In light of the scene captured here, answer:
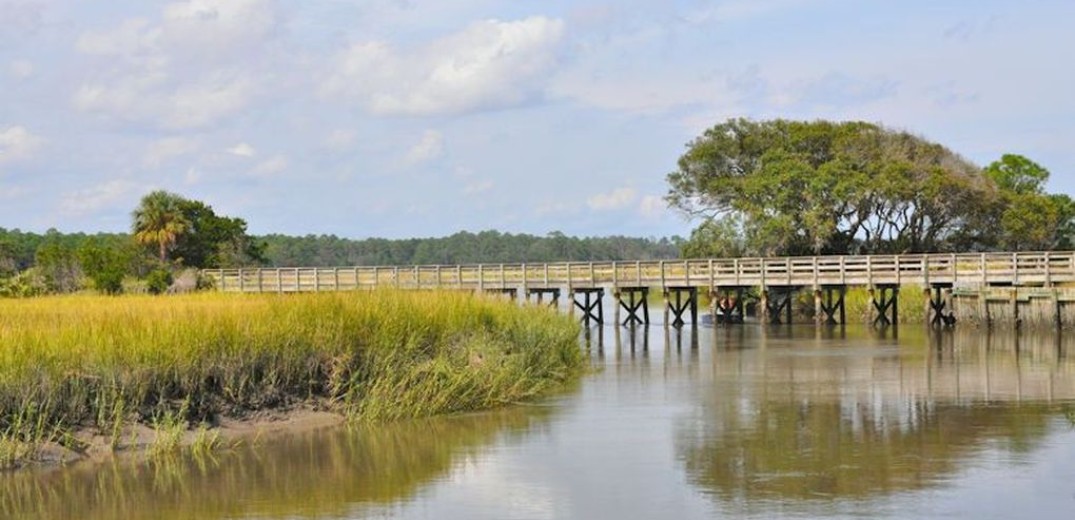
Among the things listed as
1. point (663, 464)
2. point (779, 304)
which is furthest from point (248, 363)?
point (779, 304)

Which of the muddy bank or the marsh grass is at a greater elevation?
the marsh grass

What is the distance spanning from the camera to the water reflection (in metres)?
18.3

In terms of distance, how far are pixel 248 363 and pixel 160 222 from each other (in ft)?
171

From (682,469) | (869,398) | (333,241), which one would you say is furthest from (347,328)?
(333,241)

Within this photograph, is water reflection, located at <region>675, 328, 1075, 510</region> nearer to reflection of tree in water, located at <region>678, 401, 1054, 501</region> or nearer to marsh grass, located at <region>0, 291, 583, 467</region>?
reflection of tree in water, located at <region>678, 401, 1054, 501</region>

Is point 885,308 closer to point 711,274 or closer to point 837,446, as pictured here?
point 711,274

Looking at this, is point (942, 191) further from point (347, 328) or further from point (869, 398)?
point (347, 328)

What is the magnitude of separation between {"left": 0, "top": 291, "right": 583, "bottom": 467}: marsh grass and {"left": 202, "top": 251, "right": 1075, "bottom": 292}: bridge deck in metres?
18.2

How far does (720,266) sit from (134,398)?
39.2m

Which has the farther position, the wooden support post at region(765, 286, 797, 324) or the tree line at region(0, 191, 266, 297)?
the wooden support post at region(765, 286, 797, 324)

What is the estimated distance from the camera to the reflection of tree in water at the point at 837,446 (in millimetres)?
17812

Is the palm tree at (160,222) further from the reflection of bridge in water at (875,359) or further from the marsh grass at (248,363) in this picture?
the marsh grass at (248,363)

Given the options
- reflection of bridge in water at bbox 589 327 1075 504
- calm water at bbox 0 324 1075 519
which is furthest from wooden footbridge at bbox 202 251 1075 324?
calm water at bbox 0 324 1075 519

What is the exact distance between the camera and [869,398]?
2738 cm
